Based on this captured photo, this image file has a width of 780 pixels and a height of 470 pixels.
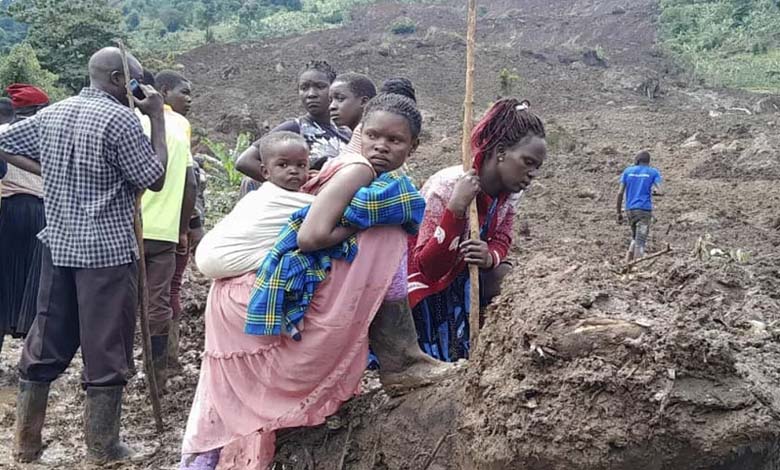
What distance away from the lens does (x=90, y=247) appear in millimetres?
3646

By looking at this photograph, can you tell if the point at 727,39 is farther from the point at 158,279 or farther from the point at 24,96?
the point at 158,279

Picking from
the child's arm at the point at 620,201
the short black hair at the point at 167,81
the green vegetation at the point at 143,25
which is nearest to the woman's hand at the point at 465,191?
the short black hair at the point at 167,81

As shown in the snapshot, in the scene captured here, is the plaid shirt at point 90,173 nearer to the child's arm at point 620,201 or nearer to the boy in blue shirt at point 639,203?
the boy in blue shirt at point 639,203

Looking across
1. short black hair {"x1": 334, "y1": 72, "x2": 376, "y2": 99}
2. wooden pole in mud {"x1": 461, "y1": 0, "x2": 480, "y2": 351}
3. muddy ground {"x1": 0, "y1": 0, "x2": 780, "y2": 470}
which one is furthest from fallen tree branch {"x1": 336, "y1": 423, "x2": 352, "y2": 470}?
short black hair {"x1": 334, "y1": 72, "x2": 376, "y2": 99}

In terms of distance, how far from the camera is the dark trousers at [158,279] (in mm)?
4547

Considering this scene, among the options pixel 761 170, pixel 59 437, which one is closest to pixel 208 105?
pixel 761 170

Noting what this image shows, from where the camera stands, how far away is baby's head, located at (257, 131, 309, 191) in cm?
310

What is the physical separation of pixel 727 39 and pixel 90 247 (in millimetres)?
33195

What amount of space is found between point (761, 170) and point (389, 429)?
13220 mm

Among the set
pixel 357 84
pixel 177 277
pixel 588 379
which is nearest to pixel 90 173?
pixel 357 84

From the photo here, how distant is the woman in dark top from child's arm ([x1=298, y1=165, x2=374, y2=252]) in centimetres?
141

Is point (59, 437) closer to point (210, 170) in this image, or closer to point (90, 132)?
point (90, 132)

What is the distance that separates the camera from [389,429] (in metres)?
2.93

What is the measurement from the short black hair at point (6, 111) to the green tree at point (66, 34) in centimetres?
1270
